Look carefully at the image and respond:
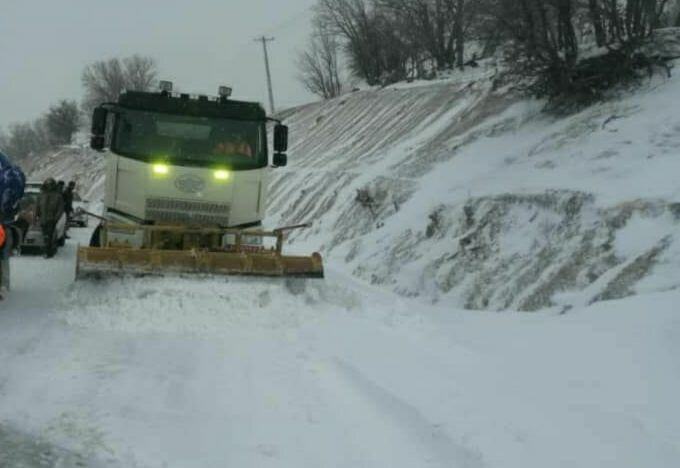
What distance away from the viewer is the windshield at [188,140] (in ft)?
35.9

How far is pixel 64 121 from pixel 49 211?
9023 centimetres

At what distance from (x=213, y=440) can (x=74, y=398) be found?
49.2 inches

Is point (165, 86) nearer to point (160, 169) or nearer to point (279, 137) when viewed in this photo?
point (160, 169)

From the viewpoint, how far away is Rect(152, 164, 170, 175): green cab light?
425 inches

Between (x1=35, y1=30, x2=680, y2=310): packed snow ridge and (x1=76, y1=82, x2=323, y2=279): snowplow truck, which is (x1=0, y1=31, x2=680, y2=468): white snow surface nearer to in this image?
(x1=35, y1=30, x2=680, y2=310): packed snow ridge

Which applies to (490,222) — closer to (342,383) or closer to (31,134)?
(342,383)

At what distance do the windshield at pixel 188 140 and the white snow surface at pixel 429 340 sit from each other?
7.10 ft

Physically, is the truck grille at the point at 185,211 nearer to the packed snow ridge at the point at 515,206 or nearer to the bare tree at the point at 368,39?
the packed snow ridge at the point at 515,206

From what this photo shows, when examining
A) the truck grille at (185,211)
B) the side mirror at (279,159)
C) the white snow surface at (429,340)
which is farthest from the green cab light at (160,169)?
the white snow surface at (429,340)

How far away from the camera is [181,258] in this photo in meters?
9.14

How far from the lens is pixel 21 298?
972 centimetres

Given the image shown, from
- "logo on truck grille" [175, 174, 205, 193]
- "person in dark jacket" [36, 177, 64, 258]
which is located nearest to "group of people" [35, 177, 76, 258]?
"person in dark jacket" [36, 177, 64, 258]

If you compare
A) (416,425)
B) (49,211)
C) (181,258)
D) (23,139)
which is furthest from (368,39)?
(23,139)

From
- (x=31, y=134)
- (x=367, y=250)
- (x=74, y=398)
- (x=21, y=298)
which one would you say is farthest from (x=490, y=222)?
(x=31, y=134)
